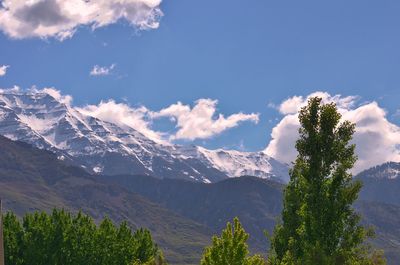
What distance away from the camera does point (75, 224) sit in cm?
10050

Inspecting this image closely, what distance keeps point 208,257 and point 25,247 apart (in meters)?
59.3

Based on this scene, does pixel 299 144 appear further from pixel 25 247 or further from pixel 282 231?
pixel 25 247

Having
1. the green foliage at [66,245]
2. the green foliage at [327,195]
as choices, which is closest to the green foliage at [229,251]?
the green foliage at [327,195]

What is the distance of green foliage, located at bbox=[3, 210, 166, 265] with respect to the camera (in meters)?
91.9

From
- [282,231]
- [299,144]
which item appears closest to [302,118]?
[299,144]

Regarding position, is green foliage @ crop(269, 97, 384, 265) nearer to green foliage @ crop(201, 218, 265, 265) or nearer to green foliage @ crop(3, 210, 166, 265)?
green foliage @ crop(201, 218, 265, 265)

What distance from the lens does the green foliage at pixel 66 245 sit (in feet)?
302

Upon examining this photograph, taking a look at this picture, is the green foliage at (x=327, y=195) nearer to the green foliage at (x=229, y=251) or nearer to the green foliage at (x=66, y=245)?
the green foliage at (x=229, y=251)

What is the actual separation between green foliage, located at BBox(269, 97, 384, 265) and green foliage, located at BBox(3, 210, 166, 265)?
49.1 m

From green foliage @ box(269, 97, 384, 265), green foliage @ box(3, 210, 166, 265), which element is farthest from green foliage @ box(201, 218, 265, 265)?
green foliage @ box(3, 210, 166, 265)

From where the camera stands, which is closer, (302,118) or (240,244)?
(240,244)

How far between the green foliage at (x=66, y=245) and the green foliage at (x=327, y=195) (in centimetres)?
4907

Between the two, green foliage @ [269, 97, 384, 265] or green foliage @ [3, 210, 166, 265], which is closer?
green foliage @ [269, 97, 384, 265]

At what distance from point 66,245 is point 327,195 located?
2398 inches
